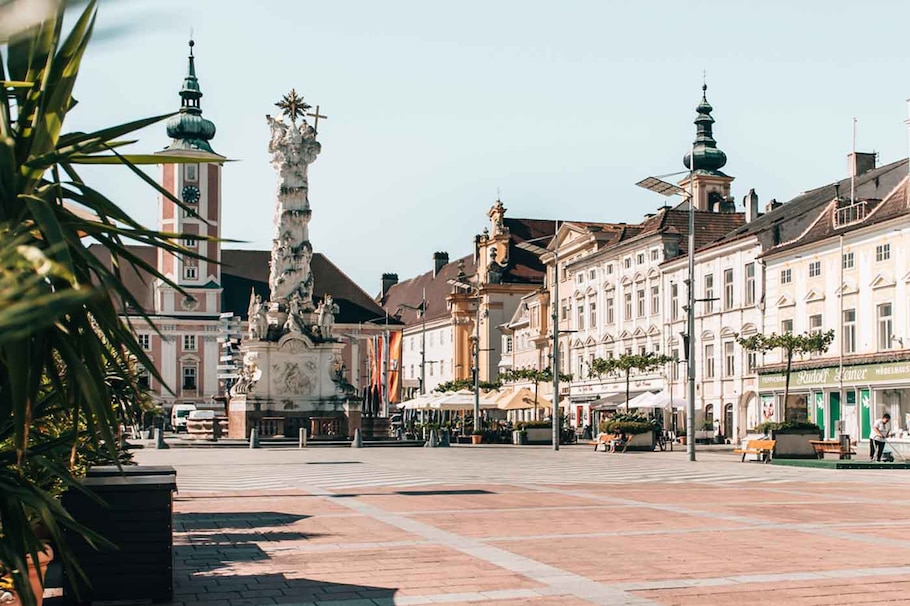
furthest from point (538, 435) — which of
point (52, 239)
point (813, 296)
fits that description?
point (52, 239)

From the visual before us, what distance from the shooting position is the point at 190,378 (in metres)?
120

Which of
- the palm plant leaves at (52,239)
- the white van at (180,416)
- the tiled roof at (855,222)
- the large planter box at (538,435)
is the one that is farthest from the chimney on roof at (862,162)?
the palm plant leaves at (52,239)

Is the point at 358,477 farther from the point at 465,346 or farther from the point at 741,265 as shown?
the point at 465,346

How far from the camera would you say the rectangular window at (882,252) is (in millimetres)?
47338

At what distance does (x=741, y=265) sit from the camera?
196ft

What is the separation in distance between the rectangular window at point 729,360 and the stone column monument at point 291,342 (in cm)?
1833

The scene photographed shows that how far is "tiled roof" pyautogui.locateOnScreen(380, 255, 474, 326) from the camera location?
399 ft

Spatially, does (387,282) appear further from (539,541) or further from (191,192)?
(539,541)

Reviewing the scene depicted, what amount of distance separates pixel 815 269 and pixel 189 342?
258 feet

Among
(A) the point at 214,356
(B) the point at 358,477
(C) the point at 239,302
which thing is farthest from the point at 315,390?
(C) the point at 239,302

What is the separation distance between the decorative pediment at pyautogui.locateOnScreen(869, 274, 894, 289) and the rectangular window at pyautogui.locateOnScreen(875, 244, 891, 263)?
68 cm

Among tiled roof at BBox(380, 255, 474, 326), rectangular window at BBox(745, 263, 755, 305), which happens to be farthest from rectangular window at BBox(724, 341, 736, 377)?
tiled roof at BBox(380, 255, 474, 326)

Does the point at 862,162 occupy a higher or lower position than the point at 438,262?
lower

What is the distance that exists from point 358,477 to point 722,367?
37424mm
